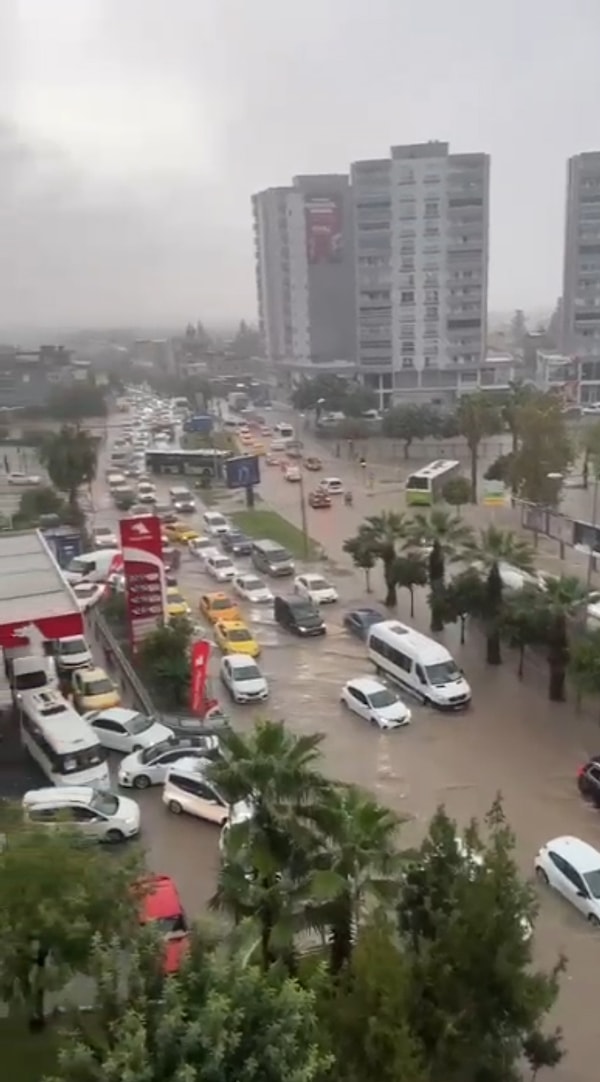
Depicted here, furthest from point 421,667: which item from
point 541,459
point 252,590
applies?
point 541,459

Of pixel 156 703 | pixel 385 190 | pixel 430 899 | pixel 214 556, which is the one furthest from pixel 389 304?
pixel 430 899

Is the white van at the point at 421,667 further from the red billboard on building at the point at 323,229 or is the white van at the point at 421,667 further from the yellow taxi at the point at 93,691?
the red billboard on building at the point at 323,229

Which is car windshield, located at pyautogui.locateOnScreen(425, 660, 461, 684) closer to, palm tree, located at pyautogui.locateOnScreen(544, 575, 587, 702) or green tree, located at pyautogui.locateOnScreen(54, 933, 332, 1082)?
palm tree, located at pyautogui.locateOnScreen(544, 575, 587, 702)

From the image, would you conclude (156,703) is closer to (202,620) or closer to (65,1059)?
(202,620)

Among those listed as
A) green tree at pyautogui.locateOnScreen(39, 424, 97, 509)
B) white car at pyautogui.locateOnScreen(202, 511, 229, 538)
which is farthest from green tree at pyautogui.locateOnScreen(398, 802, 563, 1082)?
green tree at pyautogui.locateOnScreen(39, 424, 97, 509)

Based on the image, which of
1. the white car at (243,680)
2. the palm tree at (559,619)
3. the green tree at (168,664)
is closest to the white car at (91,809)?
the green tree at (168,664)

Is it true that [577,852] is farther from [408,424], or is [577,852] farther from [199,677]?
[408,424]
